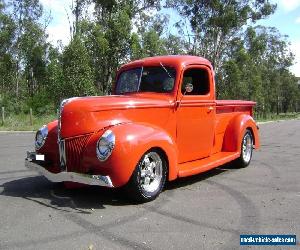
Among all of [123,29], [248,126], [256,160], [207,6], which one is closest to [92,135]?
[248,126]

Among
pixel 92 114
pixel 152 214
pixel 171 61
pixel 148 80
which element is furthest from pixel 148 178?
pixel 171 61

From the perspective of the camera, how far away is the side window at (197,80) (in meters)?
7.50

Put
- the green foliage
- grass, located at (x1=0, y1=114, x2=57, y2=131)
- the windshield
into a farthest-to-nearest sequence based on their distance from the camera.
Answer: the green foliage < grass, located at (x1=0, y1=114, x2=57, y2=131) < the windshield

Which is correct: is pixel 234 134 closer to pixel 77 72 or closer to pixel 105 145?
pixel 105 145

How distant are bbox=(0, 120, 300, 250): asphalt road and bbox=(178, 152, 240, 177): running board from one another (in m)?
0.27

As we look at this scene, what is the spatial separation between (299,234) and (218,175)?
3480 mm

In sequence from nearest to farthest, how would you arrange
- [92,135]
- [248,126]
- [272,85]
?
[92,135] < [248,126] < [272,85]

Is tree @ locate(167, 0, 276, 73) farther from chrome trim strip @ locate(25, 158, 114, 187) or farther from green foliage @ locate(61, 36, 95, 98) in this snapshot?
chrome trim strip @ locate(25, 158, 114, 187)

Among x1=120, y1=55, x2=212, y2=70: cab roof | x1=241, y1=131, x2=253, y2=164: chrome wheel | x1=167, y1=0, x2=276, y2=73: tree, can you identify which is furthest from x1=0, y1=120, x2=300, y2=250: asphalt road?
x1=167, y1=0, x2=276, y2=73: tree

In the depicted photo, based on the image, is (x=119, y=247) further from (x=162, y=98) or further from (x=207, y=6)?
(x=207, y=6)

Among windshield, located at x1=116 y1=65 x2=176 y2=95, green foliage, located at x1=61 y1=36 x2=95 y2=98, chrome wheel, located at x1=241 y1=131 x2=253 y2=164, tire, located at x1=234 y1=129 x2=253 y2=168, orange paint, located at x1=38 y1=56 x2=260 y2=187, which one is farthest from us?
green foliage, located at x1=61 y1=36 x2=95 y2=98

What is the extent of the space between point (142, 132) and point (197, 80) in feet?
7.04

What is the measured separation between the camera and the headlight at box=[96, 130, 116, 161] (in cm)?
576

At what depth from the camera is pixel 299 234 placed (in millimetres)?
4891
